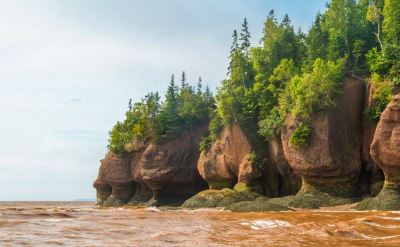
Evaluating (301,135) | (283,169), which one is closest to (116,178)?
(283,169)

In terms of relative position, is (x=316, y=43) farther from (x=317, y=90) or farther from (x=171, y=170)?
(x=171, y=170)

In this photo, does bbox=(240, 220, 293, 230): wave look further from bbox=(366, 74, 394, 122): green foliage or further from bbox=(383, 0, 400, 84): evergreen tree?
bbox=(383, 0, 400, 84): evergreen tree

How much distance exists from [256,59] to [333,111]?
16.4m

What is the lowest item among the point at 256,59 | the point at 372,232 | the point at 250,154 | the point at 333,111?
the point at 372,232

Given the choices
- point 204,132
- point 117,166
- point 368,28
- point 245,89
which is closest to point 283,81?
point 245,89

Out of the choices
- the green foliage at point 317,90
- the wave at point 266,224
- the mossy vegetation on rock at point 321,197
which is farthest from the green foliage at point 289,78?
the wave at point 266,224

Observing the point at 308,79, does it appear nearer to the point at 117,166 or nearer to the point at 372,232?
the point at 372,232

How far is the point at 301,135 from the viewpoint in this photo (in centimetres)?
3406

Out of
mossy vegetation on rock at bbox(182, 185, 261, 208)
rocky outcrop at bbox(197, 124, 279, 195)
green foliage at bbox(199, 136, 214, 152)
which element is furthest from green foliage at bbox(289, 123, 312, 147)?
green foliage at bbox(199, 136, 214, 152)

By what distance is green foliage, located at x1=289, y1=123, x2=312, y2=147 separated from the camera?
33.9 m

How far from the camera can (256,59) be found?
1916 inches

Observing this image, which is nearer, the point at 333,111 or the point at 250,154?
the point at 333,111

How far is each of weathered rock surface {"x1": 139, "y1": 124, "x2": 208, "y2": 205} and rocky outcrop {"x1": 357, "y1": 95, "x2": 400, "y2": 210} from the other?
29.0 m

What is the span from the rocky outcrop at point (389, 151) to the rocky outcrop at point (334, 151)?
5510 mm
